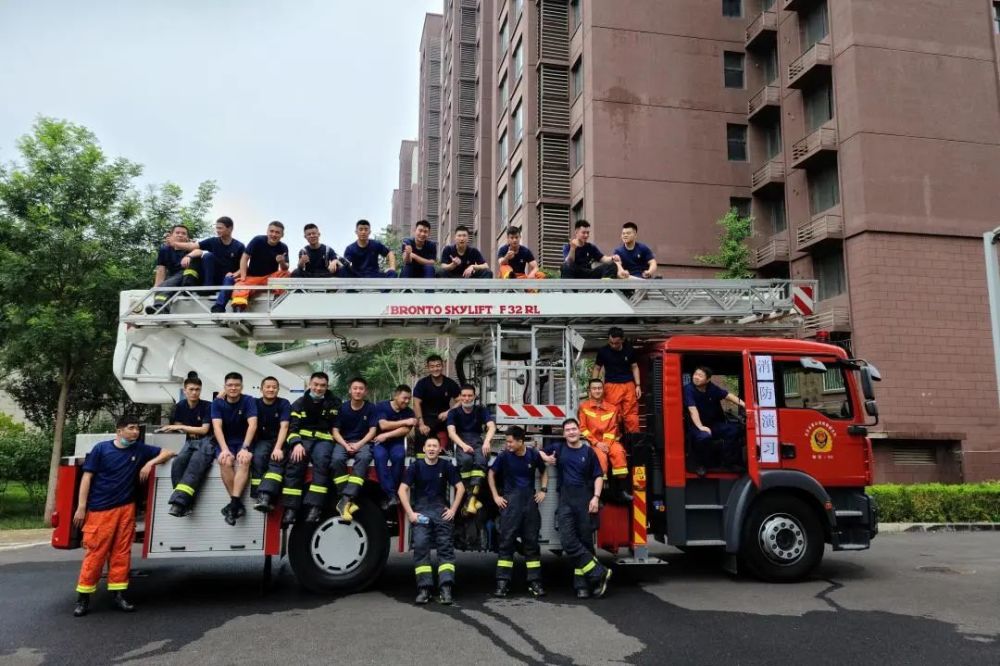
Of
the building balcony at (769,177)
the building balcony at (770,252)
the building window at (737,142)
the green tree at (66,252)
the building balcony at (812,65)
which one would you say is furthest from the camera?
the building window at (737,142)

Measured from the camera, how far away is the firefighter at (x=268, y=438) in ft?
23.5

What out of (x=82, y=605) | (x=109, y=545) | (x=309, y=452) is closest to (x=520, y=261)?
(x=309, y=452)

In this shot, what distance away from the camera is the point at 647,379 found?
8344 mm

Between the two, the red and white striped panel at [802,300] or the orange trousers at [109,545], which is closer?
the orange trousers at [109,545]

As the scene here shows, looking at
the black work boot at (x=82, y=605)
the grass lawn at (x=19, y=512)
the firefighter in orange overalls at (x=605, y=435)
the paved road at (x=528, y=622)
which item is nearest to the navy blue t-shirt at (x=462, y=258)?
the firefighter in orange overalls at (x=605, y=435)

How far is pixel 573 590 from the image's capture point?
7715 mm

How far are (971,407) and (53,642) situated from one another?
21513 millimetres

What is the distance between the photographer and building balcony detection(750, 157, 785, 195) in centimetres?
2486

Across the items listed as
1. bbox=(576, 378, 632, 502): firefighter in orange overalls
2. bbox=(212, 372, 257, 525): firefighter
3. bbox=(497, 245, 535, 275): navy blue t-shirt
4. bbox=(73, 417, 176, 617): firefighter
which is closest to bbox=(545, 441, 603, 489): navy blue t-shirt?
bbox=(576, 378, 632, 502): firefighter in orange overalls

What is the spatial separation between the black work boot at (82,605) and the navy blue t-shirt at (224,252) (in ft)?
12.1

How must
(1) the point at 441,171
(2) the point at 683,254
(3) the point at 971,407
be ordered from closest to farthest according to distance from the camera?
1. (3) the point at 971,407
2. (2) the point at 683,254
3. (1) the point at 441,171

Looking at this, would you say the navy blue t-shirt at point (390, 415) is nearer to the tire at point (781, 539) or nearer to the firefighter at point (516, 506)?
the firefighter at point (516, 506)

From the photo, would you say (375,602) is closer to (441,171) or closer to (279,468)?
(279,468)

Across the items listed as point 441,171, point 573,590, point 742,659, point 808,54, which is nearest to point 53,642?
point 573,590
